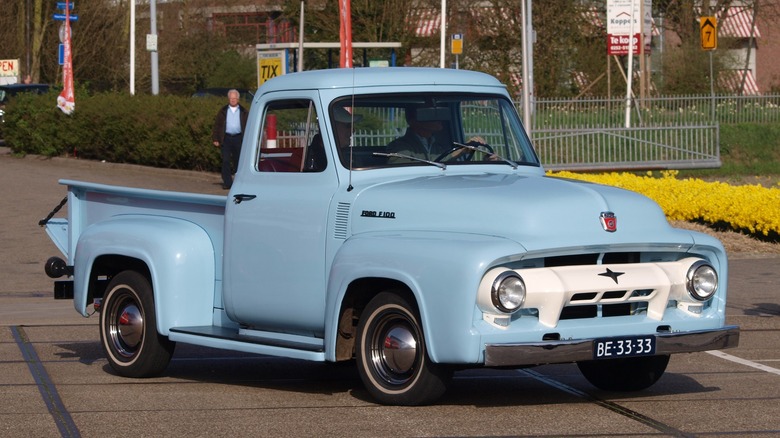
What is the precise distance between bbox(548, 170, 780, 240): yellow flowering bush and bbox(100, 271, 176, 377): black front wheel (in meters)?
9.33

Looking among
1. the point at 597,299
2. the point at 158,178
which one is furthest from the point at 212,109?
the point at 597,299

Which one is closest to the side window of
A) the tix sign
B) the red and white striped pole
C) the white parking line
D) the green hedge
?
the red and white striped pole

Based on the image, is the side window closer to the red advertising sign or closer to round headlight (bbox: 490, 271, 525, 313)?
round headlight (bbox: 490, 271, 525, 313)

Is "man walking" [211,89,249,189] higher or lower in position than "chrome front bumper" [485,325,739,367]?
higher

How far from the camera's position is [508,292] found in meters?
7.19

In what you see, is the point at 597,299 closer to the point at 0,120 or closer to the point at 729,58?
the point at 0,120

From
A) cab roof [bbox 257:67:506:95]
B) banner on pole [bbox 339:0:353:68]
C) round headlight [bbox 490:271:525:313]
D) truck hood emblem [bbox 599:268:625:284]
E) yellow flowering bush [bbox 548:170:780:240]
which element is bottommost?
round headlight [bbox 490:271:525:313]

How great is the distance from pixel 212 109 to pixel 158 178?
1.79 meters

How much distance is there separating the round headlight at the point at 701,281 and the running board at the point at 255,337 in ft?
6.93

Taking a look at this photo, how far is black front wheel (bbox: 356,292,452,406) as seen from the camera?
7559 mm

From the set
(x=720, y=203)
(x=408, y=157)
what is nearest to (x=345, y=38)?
(x=720, y=203)

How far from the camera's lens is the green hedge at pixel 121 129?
27906mm

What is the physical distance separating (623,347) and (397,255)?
4.26ft

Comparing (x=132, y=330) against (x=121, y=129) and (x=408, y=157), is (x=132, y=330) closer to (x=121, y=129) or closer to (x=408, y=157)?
(x=408, y=157)
